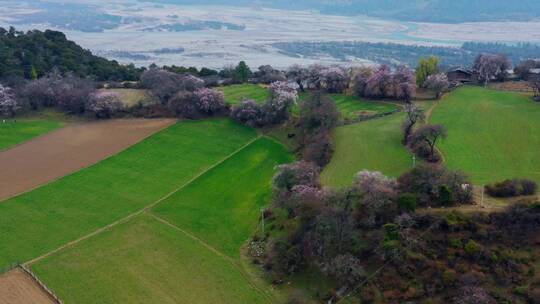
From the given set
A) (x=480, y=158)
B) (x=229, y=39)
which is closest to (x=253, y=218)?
(x=480, y=158)

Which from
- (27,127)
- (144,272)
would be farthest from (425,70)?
(27,127)

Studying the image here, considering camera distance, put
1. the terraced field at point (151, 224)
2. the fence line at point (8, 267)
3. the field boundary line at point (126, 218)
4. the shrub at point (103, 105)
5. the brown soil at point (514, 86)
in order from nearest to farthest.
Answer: the terraced field at point (151, 224), the fence line at point (8, 267), the field boundary line at point (126, 218), the shrub at point (103, 105), the brown soil at point (514, 86)

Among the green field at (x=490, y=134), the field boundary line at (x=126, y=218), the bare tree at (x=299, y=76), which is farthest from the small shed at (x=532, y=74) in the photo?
the field boundary line at (x=126, y=218)

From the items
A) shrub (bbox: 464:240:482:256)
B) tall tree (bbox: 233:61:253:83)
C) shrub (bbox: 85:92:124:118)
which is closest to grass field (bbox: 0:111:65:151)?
shrub (bbox: 85:92:124:118)

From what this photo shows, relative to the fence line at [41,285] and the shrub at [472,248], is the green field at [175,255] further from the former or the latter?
the shrub at [472,248]

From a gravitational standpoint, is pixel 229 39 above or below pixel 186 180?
above

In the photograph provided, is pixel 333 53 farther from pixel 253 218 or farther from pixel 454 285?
pixel 454 285

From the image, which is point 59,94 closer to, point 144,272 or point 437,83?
point 144,272
